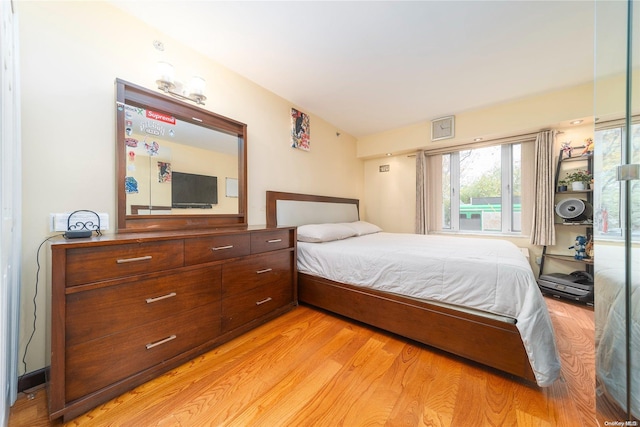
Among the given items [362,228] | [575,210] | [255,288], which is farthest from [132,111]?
[575,210]

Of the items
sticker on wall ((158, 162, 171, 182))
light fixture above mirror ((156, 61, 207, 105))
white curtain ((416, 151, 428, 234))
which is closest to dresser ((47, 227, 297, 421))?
sticker on wall ((158, 162, 171, 182))

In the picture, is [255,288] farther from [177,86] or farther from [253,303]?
[177,86]

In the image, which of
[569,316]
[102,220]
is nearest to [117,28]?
[102,220]

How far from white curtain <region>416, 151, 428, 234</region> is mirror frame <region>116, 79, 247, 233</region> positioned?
8.87 feet

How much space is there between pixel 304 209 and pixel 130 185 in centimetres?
183

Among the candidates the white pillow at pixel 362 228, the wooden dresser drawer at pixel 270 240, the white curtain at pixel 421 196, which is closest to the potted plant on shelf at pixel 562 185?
the white curtain at pixel 421 196

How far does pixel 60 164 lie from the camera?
136 cm

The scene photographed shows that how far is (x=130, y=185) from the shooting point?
5.27ft

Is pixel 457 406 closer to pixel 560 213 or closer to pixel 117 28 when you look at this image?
pixel 560 213

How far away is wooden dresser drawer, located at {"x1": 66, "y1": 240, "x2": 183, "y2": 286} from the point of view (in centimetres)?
107

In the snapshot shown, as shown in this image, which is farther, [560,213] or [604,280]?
[560,213]

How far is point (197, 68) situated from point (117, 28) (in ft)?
1.76

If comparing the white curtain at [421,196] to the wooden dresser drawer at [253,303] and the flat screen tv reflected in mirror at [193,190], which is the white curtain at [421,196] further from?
the flat screen tv reflected in mirror at [193,190]

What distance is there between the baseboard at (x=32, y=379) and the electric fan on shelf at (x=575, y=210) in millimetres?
4746
